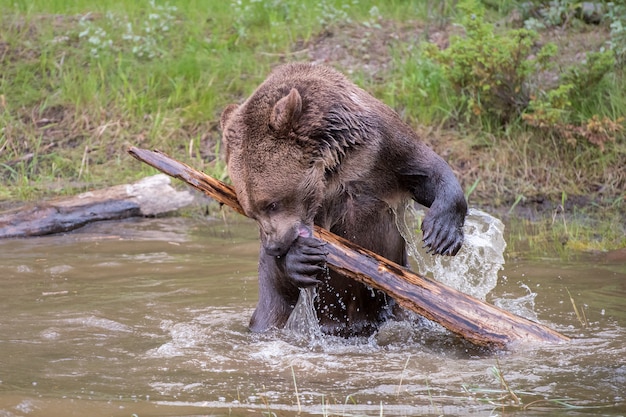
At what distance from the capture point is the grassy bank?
8.94 m

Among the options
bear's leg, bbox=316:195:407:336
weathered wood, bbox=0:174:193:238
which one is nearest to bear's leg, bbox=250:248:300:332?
bear's leg, bbox=316:195:407:336

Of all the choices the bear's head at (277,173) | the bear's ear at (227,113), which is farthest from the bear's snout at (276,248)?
the bear's ear at (227,113)

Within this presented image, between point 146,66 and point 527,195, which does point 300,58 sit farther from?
point 527,195

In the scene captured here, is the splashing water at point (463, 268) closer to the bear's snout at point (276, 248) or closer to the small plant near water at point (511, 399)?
the bear's snout at point (276, 248)

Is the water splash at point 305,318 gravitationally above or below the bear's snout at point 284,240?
below

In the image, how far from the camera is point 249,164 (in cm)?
470

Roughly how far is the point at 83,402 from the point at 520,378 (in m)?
1.83

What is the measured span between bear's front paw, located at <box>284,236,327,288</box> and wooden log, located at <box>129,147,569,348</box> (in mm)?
56

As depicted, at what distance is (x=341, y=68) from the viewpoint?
426 inches

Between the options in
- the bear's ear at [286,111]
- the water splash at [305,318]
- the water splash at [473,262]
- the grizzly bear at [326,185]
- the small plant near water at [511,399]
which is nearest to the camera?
the small plant near water at [511,399]

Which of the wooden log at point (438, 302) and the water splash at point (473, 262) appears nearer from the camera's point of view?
the wooden log at point (438, 302)

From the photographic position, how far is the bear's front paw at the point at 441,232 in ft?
16.7

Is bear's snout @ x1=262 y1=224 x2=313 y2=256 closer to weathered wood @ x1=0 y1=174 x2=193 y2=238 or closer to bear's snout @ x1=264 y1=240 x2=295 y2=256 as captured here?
bear's snout @ x1=264 y1=240 x2=295 y2=256

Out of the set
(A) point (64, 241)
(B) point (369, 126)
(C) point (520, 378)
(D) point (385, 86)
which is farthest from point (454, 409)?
(D) point (385, 86)
